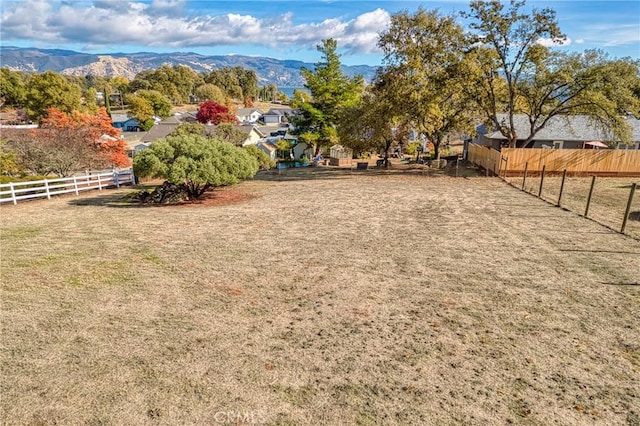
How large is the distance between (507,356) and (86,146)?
27.2 m

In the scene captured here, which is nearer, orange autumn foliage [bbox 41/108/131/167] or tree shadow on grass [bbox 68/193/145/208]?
tree shadow on grass [bbox 68/193/145/208]

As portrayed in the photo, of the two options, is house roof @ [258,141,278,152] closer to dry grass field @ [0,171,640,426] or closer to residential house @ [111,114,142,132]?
dry grass field @ [0,171,640,426]

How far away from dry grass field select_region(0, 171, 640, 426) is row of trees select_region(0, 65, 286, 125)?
202 ft

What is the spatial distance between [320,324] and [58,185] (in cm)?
1783

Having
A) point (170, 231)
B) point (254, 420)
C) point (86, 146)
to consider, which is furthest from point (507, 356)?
point (86, 146)

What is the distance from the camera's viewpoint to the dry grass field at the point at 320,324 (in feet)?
14.9

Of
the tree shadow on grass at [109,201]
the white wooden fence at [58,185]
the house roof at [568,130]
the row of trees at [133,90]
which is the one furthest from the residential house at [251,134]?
the tree shadow on grass at [109,201]

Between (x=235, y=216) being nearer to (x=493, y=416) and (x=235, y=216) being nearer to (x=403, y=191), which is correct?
(x=403, y=191)

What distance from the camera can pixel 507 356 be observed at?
550cm

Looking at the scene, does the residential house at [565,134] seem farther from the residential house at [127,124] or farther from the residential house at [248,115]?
the residential house at [248,115]

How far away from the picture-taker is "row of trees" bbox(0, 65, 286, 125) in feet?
198

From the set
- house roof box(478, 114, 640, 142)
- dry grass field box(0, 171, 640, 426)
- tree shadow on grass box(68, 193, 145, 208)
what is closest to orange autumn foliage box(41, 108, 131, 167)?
tree shadow on grass box(68, 193, 145, 208)

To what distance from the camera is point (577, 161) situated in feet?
77.8

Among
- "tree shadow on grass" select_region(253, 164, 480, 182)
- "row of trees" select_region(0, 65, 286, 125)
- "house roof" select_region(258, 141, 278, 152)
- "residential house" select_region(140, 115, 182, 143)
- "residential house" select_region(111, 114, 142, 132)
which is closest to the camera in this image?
"tree shadow on grass" select_region(253, 164, 480, 182)
